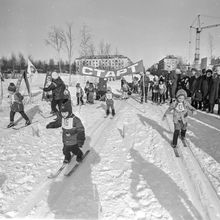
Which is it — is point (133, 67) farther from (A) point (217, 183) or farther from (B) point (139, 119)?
(A) point (217, 183)

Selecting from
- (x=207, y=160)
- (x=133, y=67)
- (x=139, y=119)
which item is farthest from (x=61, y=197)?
(x=133, y=67)

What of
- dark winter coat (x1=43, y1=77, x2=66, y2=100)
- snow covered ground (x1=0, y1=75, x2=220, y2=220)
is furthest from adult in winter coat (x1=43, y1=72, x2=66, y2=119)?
snow covered ground (x1=0, y1=75, x2=220, y2=220)

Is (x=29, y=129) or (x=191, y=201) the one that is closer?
(x=191, y=201)

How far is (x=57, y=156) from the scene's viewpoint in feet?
15.5

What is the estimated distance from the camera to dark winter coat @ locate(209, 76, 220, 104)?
328 inches

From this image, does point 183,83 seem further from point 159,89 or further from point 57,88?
point 57,88

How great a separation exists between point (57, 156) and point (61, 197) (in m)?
1.73

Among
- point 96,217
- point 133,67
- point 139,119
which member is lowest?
point 96,217

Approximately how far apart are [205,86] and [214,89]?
0.56 m

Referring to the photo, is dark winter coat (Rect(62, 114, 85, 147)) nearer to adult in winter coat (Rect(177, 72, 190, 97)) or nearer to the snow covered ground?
the snow covered ground

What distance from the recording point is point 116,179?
3594 mm

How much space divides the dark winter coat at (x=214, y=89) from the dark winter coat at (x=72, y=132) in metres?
7.23

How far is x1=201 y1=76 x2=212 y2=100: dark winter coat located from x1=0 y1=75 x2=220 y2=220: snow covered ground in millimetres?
3345

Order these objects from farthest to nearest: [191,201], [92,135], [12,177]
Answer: [92,135]
[12,177]
[191,201]
